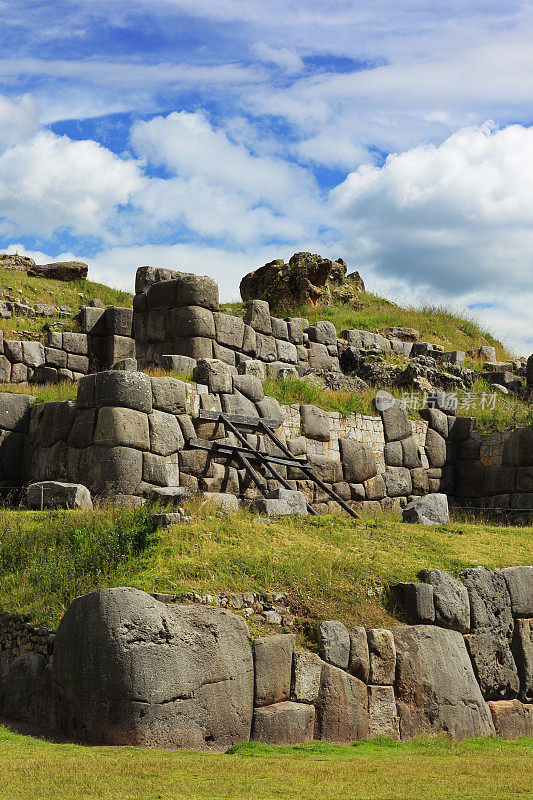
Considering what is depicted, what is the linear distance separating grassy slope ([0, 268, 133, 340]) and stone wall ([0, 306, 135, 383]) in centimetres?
213

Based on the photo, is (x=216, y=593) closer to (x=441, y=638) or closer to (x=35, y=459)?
(x=441, y=638)

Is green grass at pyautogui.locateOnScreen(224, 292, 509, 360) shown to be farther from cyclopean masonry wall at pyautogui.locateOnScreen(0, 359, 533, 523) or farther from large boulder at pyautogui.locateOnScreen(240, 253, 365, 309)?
cyclopean masonry wall at pyautogui.locateOnScreen(0, 359, 533, 523)

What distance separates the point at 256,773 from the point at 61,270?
33505 millimetres

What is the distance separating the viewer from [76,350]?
2912 cm

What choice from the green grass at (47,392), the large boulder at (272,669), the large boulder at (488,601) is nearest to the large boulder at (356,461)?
the green grass at (47,392)

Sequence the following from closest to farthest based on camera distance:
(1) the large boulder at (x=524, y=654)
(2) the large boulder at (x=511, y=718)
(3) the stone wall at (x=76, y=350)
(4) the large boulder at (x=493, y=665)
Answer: (2) the large boulder at (x=511, y=718), (4) the large boulder at (x=493, y=665), (1) the large boulder at (x=524, y=654), (3) the stone wall at (x=76, y=350)

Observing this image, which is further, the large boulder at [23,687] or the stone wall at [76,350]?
the stone wall at [76,350]

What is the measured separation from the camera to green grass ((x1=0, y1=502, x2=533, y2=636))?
1194cm

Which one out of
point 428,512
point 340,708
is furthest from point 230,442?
point 340,708

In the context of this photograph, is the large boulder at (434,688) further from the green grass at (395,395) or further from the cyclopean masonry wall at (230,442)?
the green grass at (395,395)

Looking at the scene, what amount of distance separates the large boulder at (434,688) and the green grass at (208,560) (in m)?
0.53

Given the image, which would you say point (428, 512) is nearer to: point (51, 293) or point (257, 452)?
point (257, 452)

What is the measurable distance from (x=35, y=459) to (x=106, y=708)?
30.2 ft

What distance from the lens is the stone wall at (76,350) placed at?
2762 cm
